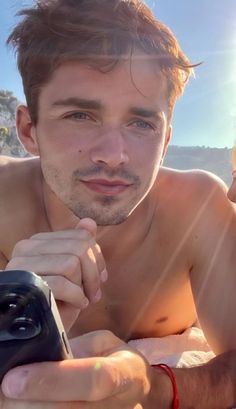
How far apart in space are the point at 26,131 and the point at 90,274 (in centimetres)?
86

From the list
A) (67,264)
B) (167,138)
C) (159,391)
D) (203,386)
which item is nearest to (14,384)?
(67,264)

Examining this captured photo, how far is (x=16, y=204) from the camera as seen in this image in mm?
1764

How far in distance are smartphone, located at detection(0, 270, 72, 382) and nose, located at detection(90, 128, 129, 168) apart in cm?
74

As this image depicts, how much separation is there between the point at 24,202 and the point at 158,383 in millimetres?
913

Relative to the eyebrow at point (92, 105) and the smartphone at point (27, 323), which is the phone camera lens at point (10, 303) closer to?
the smartphone at point (27, 323)

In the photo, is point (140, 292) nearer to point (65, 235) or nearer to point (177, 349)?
point (177, 349)

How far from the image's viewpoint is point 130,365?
0.86 metres

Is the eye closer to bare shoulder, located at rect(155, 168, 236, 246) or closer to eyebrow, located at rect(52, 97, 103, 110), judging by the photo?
eyebrow, located at rect(52, 97, 103, 110)

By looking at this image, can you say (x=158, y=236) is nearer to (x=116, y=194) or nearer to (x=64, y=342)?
(x=116, y=194)

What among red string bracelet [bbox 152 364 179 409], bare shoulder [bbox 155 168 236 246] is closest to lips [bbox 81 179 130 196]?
bare shoulder [bbox 155 168 236 246]

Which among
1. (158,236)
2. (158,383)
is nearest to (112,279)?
(158,236)

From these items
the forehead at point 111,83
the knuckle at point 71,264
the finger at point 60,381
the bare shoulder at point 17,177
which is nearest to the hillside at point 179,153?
the bare shoulder at point 17,177

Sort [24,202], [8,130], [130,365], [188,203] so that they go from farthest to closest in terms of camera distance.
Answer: [8,130] → [24,202] → [188,203] → [130,365]

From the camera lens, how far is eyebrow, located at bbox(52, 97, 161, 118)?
1.39 meters
